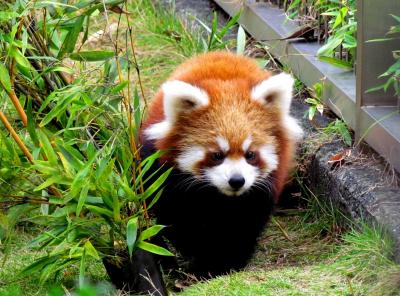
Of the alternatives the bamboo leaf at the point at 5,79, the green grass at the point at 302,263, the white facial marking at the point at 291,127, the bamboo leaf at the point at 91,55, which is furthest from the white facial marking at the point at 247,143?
the bamboo leaf at the point at 5,79

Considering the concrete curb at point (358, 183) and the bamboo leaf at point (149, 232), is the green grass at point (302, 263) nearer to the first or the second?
the concrete curb at point (358, 183)

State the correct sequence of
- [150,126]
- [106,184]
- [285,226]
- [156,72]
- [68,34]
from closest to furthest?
[106,184]
[68,34]
[150,126]
[285,226]
[156,72]

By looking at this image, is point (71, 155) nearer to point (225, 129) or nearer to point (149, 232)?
point (149, 232)

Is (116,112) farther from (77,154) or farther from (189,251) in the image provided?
(189,251)

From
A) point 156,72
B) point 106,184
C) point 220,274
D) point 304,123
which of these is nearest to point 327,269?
point 220,274

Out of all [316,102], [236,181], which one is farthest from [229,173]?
[316,102]

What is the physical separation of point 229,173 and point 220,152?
104 millimetres

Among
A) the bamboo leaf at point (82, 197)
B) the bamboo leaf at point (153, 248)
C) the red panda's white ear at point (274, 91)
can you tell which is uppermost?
the red panda's white ear at point (274, 91)

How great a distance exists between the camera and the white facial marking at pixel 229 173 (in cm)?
342

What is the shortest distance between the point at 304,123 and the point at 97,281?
1478mm

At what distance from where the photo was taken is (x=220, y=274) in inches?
149

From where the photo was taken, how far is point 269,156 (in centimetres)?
357

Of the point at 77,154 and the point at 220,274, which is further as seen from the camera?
the point at 220,274

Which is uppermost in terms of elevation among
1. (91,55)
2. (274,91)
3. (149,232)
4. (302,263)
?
(91,55)
